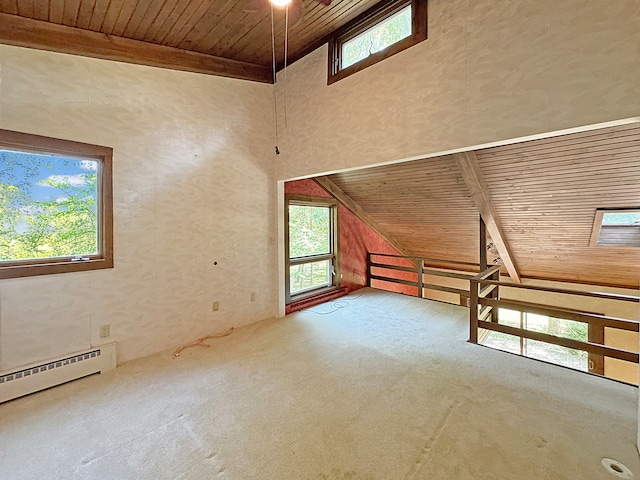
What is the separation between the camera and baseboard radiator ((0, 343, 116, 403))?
225 centimetres

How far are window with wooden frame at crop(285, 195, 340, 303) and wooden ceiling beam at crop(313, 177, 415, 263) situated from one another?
0.19 m

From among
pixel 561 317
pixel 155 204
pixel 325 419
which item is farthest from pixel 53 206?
pixel 561 317

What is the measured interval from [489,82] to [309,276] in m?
3.68

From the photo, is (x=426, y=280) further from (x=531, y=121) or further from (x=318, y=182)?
(x=531, y=121)

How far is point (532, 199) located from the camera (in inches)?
135

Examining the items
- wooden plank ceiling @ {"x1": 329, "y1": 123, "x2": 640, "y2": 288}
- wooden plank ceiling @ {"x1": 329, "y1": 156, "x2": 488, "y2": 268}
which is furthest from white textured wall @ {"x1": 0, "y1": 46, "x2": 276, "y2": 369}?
wooden plank ceiling @ {"x1": 329, "y1": 123, "x2": 640, "y2": 288}

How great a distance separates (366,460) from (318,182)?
3.97m

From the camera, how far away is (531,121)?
1.99 meters

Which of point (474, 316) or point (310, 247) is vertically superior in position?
point (310, 247)

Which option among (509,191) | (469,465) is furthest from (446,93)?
(469,465)

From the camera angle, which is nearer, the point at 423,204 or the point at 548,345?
the point at 423,204

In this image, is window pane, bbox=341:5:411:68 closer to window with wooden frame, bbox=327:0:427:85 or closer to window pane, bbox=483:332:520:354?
window with wooden frame, bbox=327:0:427:85

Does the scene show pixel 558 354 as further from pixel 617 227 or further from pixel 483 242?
pixel 617 227

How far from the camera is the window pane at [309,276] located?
468 cm
